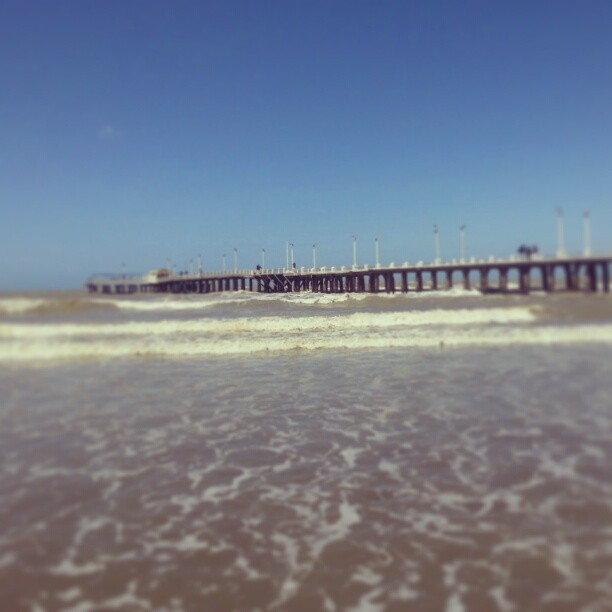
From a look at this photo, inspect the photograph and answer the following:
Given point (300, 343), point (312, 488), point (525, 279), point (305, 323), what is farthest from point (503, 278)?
point (312, 488)

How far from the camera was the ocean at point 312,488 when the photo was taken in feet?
12.0

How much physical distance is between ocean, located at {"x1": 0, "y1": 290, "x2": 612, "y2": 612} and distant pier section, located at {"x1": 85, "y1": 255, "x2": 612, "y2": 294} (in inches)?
411

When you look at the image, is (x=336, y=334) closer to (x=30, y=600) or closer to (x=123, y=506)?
(x=123, y=506)

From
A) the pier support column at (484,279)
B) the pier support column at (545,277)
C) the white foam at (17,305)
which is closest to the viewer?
the white foam at (17,305)

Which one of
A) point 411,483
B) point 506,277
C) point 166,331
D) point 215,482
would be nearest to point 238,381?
point 215,482

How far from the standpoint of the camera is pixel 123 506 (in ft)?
16.5

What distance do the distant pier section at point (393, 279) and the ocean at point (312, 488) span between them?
34.2 feet

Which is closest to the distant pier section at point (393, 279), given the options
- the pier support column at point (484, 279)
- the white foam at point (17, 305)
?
the pier support column at point (484, 279)

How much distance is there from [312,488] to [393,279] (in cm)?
5235

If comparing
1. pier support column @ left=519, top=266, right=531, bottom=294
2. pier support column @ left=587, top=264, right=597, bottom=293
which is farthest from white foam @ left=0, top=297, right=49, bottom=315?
pier support column @ left=519, top=266, right=531, bottom=294

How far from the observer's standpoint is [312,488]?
5355 mm

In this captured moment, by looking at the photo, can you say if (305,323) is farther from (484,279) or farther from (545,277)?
(484,279)

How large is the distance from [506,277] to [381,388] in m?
30.5

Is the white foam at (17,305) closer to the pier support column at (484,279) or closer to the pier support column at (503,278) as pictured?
the pier support column at (503,278)
